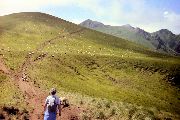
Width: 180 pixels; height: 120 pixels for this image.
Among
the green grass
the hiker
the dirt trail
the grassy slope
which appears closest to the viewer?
the hiker

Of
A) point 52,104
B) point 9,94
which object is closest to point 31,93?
point 9,94

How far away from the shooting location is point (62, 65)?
2432 inches

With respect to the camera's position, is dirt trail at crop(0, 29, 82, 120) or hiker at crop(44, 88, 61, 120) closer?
hiker at crop(44, 88, 61, 120)

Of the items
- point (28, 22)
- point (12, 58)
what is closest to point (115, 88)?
point (12, 58)

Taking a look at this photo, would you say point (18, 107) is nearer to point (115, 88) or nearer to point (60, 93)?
point (60, 93)

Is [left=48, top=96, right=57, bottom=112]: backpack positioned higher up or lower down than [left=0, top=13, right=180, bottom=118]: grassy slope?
higher up

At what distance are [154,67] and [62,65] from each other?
2601cm

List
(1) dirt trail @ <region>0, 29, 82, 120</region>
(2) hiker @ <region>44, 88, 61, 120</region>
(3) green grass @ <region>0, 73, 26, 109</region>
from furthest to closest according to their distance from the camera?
(3) green grass @ <region>0, 73, 26, 109</region>, (1) dirt trail @ <region>0, 29, 82, 120</region>, (2) hiker @ <region>44, 88, 61, 120</region>

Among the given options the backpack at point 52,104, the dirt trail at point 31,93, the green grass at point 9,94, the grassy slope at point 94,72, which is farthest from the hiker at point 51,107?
the grassy slope at point 94,72

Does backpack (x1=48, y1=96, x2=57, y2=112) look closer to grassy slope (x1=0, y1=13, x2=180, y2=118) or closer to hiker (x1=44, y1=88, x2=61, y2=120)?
hiker (x1=44, y1=88, x2=61, y2=120)

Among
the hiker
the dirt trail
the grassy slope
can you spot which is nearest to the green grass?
the dirt trail

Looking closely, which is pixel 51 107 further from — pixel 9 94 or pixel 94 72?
pixel 94 72

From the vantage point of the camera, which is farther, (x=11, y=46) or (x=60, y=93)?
(x=11, y=46)

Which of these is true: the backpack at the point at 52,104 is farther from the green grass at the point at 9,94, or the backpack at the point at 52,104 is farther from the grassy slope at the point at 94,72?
the grassy slope at the point at 94,72
